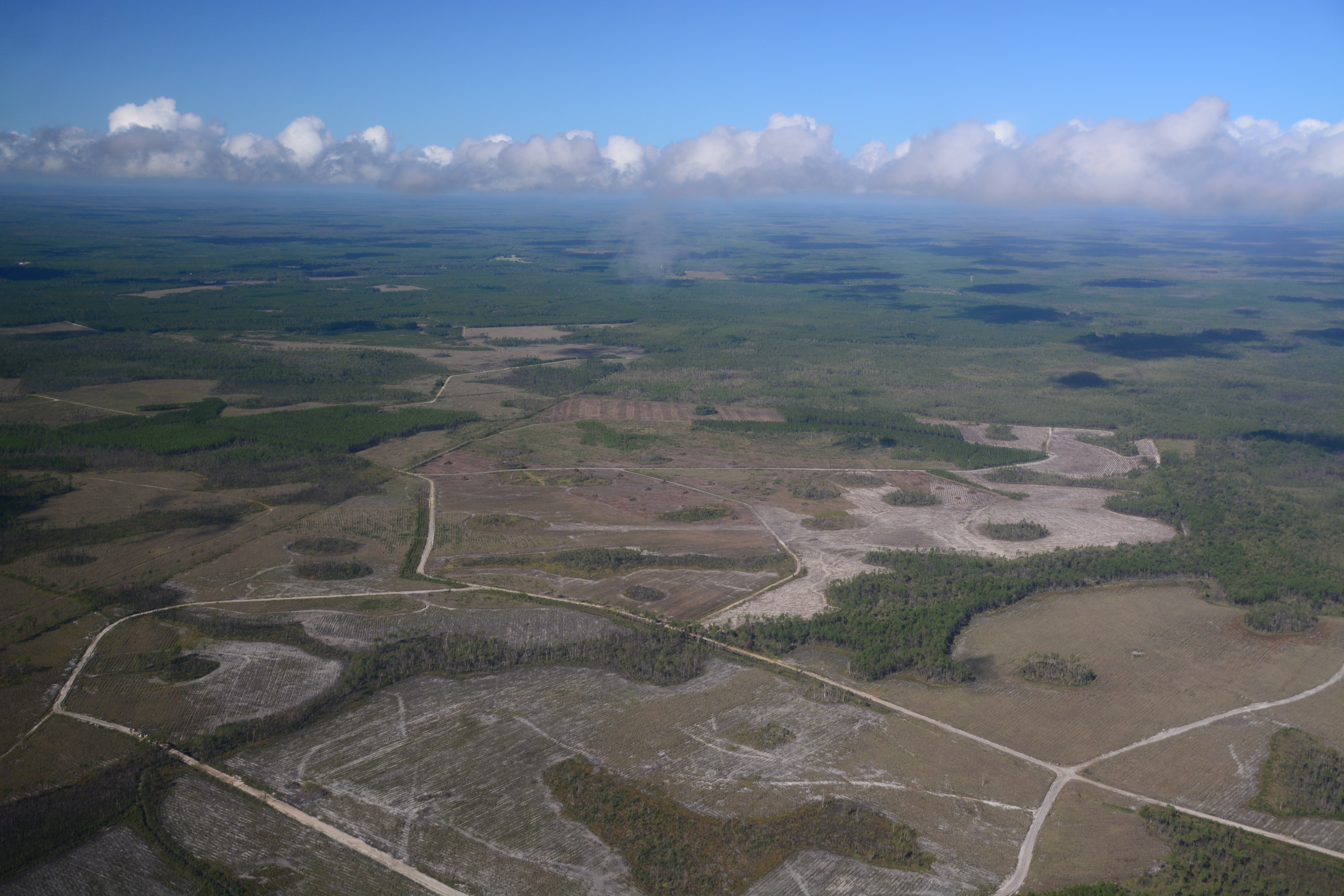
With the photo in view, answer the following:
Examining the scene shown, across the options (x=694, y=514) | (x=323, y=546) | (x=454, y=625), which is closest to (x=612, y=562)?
(x=694, y=514)

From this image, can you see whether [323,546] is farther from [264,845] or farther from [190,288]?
[190,288]

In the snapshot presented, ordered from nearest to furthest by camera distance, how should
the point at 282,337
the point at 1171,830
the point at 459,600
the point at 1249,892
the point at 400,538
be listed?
1. the point at 1249,892
2. the point at 1171,830
3. the point at 459,600
4. the point at 400,538
5. the point at 282,337

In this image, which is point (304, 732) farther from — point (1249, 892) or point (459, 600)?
point (1249, 892)

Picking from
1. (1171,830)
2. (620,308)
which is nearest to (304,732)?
(1171,830)

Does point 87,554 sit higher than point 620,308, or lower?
lower

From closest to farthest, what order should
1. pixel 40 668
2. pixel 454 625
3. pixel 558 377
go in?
pixel 40 668 → pixel 454 625 → pixel 558 377
